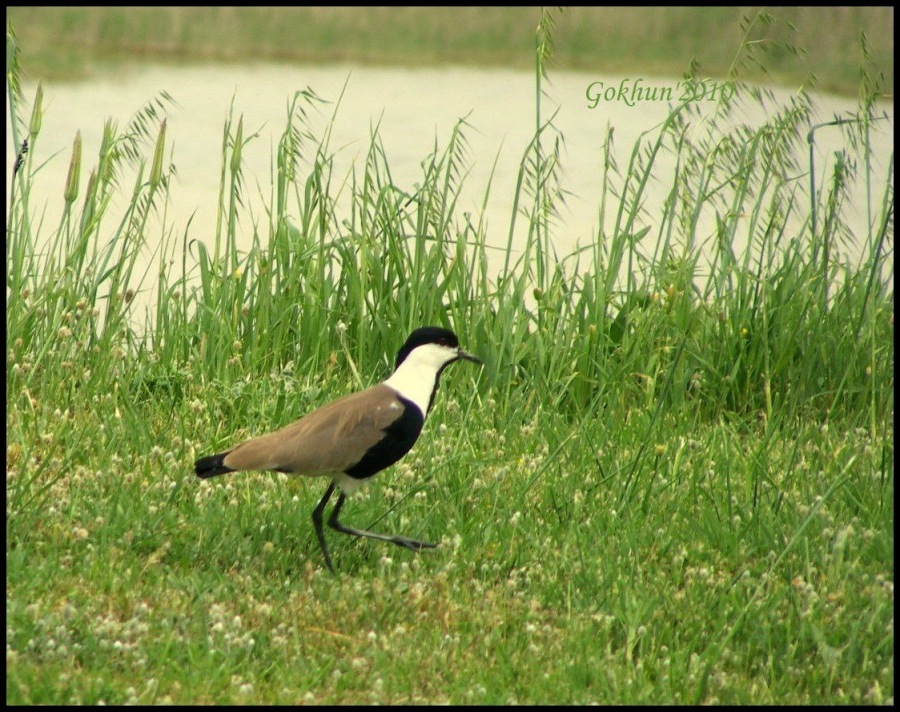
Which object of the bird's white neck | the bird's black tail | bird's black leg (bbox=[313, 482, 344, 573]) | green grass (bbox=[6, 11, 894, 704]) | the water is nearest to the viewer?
green grass (bbox=[6, 11, 894, 704])

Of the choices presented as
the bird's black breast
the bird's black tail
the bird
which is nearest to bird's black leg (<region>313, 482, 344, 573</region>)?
the bird

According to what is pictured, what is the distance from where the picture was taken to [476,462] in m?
4.93

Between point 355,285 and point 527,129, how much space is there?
19.4ft

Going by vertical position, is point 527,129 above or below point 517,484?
above

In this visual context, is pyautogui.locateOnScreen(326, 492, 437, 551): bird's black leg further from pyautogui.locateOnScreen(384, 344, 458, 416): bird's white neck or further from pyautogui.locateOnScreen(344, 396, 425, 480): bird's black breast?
pyautogui.locateOnScreen(384, 344, 458, 416): bird's white neck

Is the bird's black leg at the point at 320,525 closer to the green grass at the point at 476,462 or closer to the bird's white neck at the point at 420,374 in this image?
the green grass at the point at 476,462

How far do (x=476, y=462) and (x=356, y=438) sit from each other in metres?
0.93

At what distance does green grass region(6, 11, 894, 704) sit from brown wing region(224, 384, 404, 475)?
36 centimetres

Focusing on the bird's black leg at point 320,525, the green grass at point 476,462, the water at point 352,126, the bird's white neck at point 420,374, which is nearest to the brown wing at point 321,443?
the bird's white neck at point 420,374

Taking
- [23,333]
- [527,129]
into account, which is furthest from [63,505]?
[527,129]

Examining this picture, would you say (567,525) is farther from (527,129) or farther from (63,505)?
(527,129)

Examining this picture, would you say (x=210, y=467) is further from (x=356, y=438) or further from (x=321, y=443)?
(x=356, y=438)

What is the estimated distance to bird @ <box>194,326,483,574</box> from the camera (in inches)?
161

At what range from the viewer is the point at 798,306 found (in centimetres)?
617
